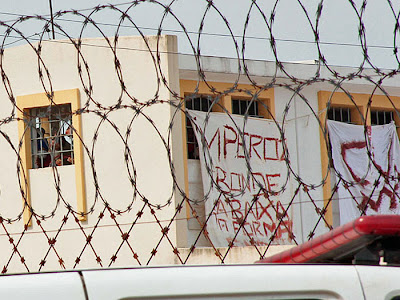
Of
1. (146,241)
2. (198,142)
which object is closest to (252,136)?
(198,142)

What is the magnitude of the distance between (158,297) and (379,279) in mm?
512

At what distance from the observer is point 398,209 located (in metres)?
15.3

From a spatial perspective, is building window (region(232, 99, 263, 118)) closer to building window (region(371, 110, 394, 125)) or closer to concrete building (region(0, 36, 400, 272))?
concrete building (region(0, 36, 400, 272))

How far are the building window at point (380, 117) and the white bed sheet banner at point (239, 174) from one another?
9.45 ft

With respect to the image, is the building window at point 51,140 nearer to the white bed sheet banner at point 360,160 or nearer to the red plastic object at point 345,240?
the white bed sheet banner at point 360,160

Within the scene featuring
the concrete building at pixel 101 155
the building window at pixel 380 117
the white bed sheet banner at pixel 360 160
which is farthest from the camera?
the building window at pixel 380 117

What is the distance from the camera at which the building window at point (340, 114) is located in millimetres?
16312

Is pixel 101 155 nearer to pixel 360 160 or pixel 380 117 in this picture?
pixel 360 160

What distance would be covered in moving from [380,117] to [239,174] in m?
4.00

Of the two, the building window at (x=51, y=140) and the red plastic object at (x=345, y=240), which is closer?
the red plastic object at (x=345, y=240)

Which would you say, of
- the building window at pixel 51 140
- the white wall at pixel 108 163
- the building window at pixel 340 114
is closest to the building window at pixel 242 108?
the building window at pixel 340 114

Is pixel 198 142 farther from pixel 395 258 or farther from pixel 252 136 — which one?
pixel 395 258

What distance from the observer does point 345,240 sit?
7.27 feet

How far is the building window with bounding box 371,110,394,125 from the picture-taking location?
55.2 ft
